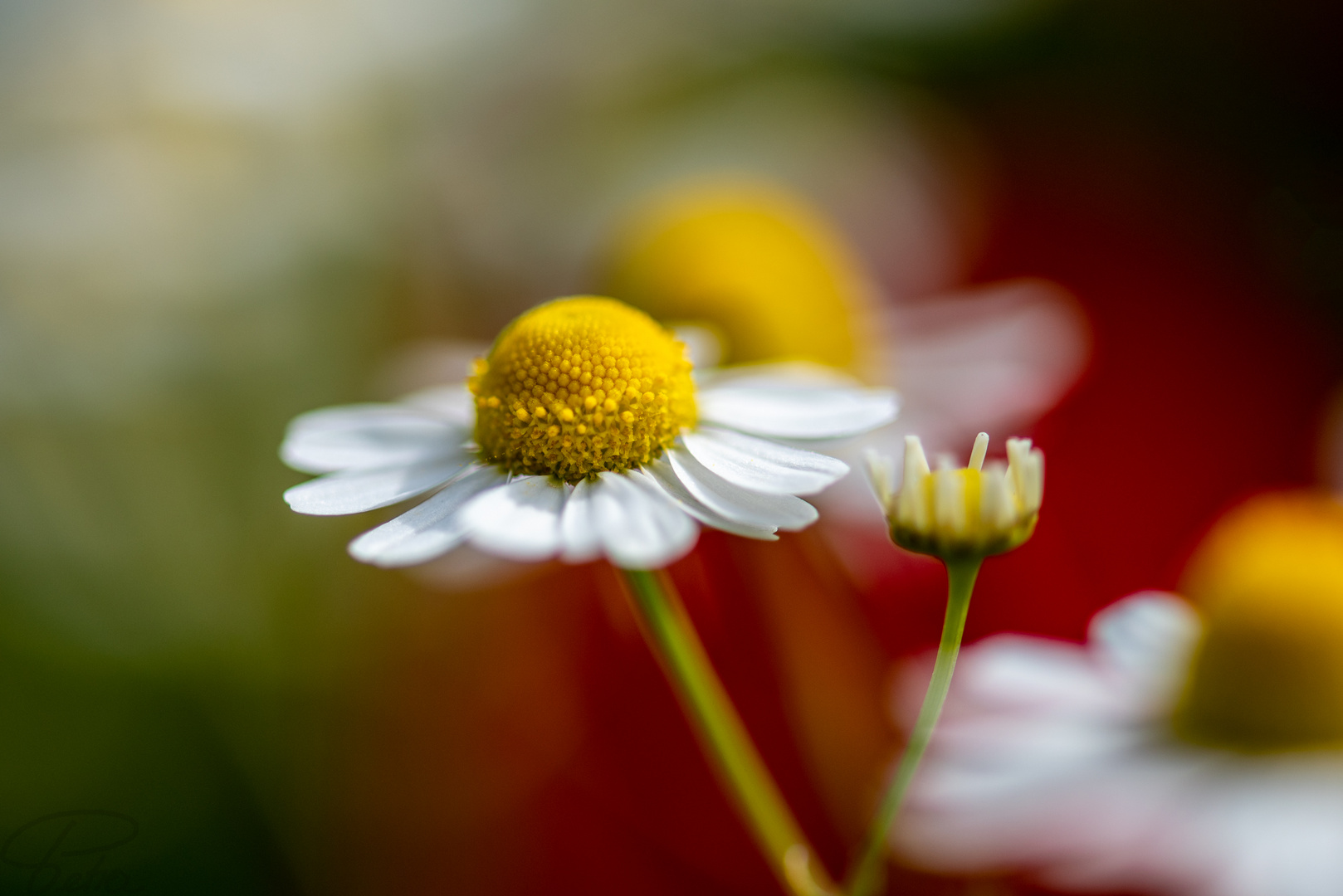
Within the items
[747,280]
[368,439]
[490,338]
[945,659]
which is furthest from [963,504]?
[490,338]

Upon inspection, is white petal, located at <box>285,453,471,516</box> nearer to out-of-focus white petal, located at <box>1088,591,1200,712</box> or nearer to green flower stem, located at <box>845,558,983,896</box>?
green flower stem, located at <box>845,558,983,896</box>

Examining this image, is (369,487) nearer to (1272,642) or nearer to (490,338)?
(1272,642)

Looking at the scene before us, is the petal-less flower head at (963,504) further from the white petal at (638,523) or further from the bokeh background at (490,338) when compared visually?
the bokeh background at (490,338)

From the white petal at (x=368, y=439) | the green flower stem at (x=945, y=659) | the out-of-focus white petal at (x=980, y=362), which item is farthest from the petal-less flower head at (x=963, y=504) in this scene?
the out-of-focus white petal at (x=980, y=362)

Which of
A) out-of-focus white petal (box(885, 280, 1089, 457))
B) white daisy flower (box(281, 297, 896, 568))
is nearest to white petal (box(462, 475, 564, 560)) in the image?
white daisy flower (box(281, 297, 896, 568))

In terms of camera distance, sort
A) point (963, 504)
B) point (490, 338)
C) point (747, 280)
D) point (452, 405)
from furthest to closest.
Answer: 1. point (490, 338)
2. point (747, 280)
3. point (452, 405)
4. point (963, 504)

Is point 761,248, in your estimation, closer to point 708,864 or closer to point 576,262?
point 708,864
